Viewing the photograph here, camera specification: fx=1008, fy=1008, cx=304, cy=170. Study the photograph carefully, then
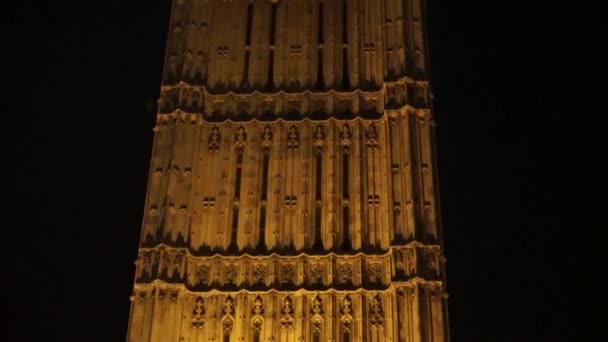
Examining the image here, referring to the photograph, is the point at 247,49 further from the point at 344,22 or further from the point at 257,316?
the point at 257,316

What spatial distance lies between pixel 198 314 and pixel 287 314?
2.03 m

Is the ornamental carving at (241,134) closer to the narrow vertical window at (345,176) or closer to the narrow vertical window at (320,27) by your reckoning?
the narrow vertical window at (345,176)

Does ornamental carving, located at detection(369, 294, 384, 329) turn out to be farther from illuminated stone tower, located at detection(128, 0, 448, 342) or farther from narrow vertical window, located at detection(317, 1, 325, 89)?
narrow vertical window, located at detection(317, 1, 325, 89)

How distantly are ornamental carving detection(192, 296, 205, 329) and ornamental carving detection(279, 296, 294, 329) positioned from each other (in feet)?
5.89

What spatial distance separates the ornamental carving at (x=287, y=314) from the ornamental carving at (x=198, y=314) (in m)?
1.80

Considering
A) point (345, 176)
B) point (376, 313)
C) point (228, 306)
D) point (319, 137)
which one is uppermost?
point (319, 137)

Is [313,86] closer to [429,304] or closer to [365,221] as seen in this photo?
[365,221]

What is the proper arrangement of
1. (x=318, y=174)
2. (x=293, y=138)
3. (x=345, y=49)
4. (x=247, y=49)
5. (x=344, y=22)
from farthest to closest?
(x=344, y=22), (x=247, y=49), (x=345, y=49), (x=293, y=138), (x=318, y=174)

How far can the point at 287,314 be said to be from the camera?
22.9 m

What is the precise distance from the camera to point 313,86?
26359 millimetres

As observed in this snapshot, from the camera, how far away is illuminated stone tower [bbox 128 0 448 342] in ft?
74.9

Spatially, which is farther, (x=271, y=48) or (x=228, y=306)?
(x=271, y=48)

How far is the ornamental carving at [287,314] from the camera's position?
74.7ft

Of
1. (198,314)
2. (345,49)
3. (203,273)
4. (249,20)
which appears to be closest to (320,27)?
(345,49)
